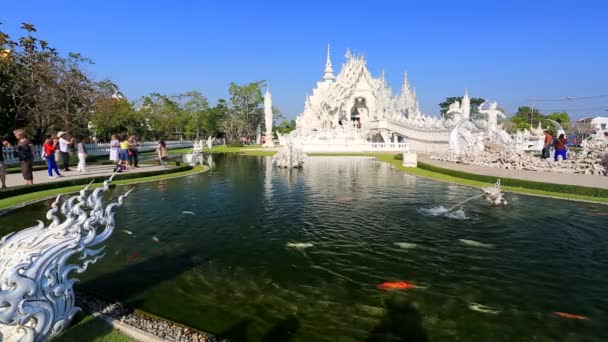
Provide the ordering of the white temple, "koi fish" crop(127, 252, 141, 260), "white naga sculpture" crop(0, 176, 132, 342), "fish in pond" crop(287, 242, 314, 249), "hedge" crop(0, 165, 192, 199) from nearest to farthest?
"white naga sculpture" crop(0, 176, 132, 342) < "koi fish" crop(127, 252, 141, 260) < "fish in pond" crop(287, 242, 314, 249) < "hedge" crop(0, 165, 192, 199) < the white temple

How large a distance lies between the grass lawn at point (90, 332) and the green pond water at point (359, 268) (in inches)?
32.3

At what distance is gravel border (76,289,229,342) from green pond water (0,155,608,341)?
0.42m

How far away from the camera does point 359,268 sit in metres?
7.25

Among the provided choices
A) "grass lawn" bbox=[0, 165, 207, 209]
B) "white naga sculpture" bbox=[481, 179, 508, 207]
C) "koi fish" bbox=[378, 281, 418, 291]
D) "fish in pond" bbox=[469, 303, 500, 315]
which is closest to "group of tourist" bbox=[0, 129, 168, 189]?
"grass lawn" bbox=[0, 165, 207, 209]

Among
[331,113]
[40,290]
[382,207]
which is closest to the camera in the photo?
[40,290]

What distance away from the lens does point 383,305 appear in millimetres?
5734

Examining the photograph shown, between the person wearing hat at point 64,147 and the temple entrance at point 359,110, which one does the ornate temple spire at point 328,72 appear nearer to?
the temple entrance at point 359,110

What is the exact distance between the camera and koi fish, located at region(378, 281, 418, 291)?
6.35 m

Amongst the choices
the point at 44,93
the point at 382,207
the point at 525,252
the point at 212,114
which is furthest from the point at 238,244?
the point at 212,114

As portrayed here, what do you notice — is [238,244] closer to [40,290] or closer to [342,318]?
[342,318]

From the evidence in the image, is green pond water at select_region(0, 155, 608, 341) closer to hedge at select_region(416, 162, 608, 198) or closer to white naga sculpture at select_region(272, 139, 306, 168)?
hedge at select_region(416, 162, 608, 198)

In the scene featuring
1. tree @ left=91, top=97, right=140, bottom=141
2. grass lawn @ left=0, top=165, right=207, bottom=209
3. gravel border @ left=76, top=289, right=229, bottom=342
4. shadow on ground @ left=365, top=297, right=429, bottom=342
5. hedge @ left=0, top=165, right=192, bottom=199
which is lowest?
shadow on ground @ left=365, top=297, right=429, bottom=342

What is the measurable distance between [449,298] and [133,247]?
6.96 m

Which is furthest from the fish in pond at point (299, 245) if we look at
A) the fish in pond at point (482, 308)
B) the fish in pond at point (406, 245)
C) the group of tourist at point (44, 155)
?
the group of tourist at point (44, 155)
